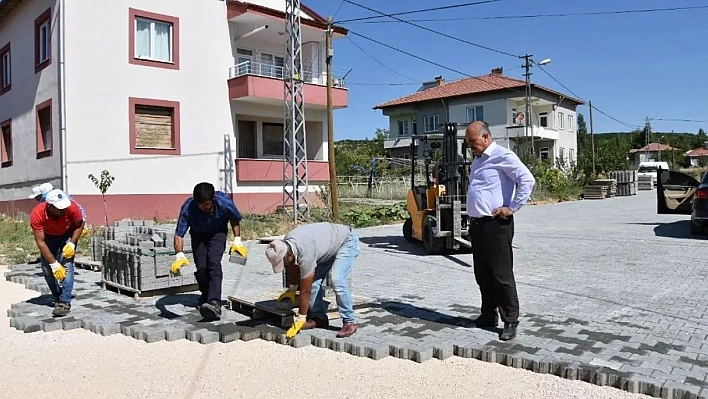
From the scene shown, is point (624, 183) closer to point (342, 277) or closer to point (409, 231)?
point (409, 231)

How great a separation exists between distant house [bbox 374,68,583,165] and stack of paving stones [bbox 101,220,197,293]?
35.8 m

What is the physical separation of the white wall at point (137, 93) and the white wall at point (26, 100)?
79 centimetres

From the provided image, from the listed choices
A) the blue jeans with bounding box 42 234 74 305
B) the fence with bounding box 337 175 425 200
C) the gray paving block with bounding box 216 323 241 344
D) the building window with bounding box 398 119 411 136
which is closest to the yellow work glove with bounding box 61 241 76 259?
the blue jeans with bounding box 42 234 74 305

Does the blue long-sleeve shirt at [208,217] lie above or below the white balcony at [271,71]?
below

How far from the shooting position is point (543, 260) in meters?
11.2

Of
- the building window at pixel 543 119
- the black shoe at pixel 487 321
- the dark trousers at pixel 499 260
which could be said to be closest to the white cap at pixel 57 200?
the dark trousers at pixel 499 260

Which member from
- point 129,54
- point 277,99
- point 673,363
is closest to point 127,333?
point 673,363

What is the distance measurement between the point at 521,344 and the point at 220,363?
267 centimetres

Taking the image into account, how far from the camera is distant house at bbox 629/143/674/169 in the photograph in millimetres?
91794

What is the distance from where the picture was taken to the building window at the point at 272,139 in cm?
2442

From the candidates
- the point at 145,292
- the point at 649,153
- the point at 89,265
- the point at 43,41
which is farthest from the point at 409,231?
the point at 649,153

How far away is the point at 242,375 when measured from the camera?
199 inches

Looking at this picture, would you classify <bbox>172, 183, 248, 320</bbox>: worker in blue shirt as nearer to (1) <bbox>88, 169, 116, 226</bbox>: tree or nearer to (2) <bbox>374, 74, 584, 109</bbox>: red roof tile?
(1) <bbox>88, 169, 116, 226</bbox>: tree

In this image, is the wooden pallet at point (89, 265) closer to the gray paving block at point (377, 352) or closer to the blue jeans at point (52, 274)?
the blue jeans at point (52, 274)
